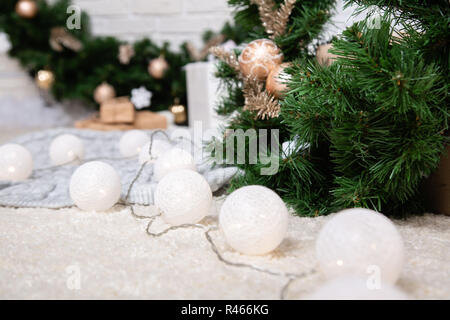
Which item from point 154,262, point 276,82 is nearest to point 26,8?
point 276,82

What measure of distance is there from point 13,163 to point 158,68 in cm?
101

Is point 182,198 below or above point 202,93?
below

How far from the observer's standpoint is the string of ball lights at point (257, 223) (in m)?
0.51

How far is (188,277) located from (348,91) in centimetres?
39

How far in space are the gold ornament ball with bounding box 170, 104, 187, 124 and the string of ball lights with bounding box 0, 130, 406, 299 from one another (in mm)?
958

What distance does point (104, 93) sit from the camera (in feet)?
6.37

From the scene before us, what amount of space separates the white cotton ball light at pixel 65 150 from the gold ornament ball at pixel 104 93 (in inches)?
30.4

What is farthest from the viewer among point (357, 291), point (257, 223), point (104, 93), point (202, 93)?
point (104, 93)

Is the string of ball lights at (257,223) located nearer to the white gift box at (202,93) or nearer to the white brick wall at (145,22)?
the white gift box at (202,93)

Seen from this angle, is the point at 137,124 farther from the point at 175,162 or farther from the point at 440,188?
the point at 440,188

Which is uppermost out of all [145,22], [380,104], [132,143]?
[145,22]

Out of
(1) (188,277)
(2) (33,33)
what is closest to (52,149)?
(1) (188,277)

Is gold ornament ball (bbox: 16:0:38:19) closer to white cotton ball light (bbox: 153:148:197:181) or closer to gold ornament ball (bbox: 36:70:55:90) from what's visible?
gold ornament ball (bbox: 36:70:55:90)

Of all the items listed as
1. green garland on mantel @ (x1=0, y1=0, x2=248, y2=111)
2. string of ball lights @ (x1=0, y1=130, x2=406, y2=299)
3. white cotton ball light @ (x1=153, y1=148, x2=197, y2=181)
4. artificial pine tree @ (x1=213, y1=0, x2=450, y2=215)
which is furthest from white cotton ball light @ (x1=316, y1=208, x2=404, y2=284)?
green garland on mantel @ (x1=0, y1=0, x2=248, y2=111)
